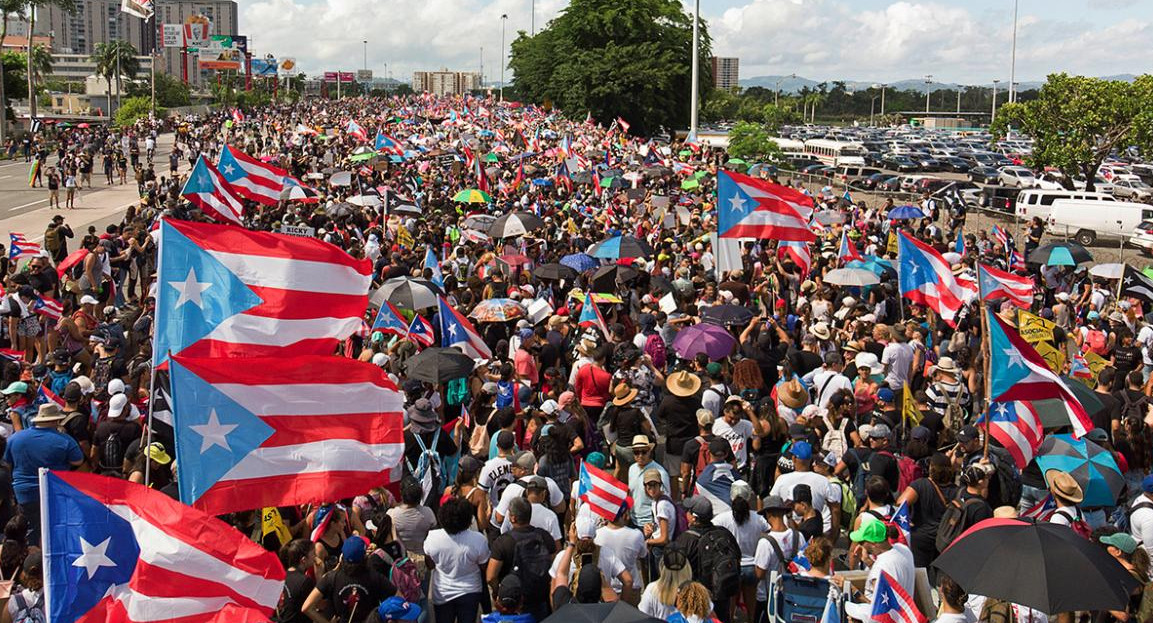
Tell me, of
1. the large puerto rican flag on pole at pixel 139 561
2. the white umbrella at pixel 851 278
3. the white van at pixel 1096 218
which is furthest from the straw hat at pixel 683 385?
the white van at pixel 1096 218

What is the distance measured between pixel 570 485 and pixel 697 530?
1643mm

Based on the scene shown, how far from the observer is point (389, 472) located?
267 inches

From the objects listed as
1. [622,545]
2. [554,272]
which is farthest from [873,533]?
[554,272]

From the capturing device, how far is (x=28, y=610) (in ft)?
18.7

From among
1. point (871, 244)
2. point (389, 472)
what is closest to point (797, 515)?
point (389, 472)

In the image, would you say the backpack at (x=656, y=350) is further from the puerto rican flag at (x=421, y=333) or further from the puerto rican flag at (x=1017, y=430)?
the puerto rican flag at (x=1017, y=430)

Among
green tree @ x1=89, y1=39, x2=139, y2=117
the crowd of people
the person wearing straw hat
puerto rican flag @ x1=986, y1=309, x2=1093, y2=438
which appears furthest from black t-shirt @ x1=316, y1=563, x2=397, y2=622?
green tree @ x1=89, y1=39, x2=139, y2=117

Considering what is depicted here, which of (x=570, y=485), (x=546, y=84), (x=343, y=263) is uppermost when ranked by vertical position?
(x=546, y=84)

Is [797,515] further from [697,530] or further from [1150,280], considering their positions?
[1150,280]

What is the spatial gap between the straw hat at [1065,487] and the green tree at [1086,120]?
34579mm

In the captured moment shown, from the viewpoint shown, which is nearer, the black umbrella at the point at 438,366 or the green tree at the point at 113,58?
the black umbrella at the point at 438,366

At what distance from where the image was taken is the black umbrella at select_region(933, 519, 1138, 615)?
5355mm

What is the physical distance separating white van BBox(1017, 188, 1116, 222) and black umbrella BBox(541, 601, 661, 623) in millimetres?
29341

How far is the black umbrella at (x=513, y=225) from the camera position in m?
17.8
